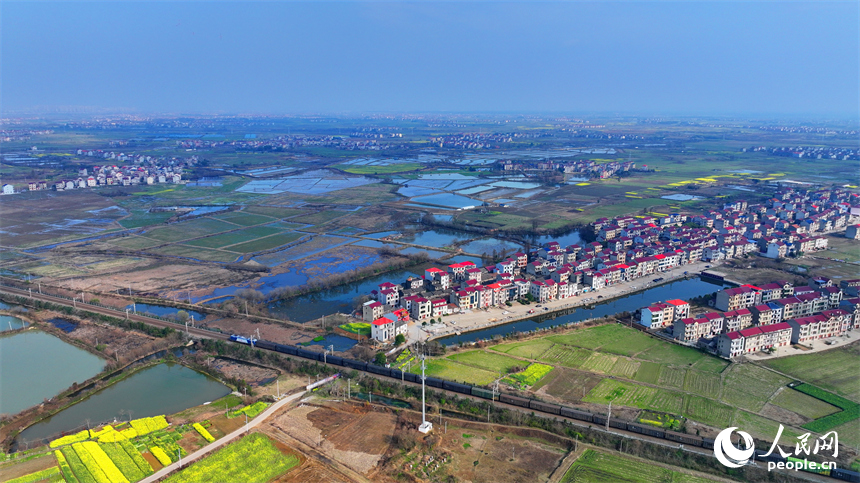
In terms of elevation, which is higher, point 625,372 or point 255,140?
point 255,140

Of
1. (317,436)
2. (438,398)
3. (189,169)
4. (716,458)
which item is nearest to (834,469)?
(716,458)

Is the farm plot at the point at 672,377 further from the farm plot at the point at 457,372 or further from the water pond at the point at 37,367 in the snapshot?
the water pond at the point at 37,367

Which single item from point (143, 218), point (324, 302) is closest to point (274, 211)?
point (143, 218)

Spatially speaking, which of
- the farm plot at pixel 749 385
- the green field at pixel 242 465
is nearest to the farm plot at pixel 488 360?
the farm plot at pixel 749 385

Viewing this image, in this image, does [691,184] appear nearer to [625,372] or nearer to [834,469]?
[625,372]

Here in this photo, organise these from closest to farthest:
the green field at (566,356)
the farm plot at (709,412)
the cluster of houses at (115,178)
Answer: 1. the farm plot at (709,412)
2. the green field at (566,356)
3. the cluster of houses at (115,178)

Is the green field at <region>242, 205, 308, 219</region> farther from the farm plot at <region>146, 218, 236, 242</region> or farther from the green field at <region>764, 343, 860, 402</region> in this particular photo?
the green field at <region>764, 343, 860, 402</region>
